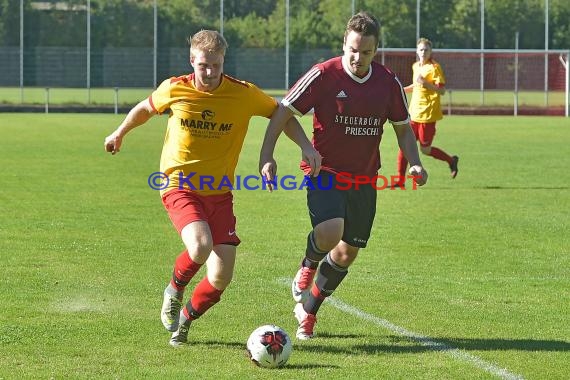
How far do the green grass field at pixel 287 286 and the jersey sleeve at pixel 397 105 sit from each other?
1344 mm

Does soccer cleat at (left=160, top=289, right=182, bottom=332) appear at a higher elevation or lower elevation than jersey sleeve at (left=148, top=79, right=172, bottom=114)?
lower

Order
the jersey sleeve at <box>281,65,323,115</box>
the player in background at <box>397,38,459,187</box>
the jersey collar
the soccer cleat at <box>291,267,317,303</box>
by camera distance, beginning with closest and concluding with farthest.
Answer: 1. the jersey sleeve at <box>281,65,323,115</box>
2. the jersey collar
3. the soccer cleat at <box>291,267,317,303</box>
4. the player in background at <box>397,38,459,187</box>

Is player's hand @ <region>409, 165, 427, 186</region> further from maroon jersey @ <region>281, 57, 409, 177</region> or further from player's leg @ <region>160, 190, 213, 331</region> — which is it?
player's leg @ <region>160, 190, 213, 331</region>

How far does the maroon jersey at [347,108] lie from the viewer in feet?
23.6

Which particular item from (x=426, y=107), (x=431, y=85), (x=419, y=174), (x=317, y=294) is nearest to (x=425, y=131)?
(x=426, y=107)

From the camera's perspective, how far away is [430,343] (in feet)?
22.8

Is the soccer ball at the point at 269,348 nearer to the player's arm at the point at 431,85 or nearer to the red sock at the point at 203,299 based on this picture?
the red sock at the point at 203,299

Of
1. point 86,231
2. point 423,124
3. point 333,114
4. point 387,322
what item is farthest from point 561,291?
point 423,124

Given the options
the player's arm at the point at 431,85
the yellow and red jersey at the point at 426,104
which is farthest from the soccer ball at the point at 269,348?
the player's arm at the point at 431,85

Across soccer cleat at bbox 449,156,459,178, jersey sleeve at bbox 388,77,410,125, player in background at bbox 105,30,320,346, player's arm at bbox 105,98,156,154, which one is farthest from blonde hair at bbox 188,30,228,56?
soccer cleat at bbox 449,156,459,178

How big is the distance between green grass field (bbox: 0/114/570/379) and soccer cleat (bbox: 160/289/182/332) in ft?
0.45

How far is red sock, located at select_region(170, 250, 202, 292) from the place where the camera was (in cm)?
673

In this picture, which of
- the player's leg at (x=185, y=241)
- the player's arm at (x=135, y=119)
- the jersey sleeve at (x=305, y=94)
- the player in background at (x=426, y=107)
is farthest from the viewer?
the player in background at (x=426, y=107)

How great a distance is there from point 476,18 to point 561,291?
4451cm
